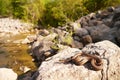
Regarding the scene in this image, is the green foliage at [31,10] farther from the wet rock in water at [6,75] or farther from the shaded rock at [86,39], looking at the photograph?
the wet rock in water at [6,75]

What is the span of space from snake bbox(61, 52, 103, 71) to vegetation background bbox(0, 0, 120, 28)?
928 inches

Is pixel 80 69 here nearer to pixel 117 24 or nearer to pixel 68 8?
pixel 117 24

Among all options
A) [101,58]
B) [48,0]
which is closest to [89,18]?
[48,0]

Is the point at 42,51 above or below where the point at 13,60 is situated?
above

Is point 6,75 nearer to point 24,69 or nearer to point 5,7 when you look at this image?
point 24,69

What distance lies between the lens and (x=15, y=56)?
17.9 metres

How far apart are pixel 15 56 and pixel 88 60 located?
1010 cm

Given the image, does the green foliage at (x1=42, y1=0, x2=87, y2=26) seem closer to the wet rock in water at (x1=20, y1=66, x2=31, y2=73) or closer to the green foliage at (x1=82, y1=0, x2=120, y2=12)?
the green foliage at (x1=82, y1=0, x2=120, y2=12)

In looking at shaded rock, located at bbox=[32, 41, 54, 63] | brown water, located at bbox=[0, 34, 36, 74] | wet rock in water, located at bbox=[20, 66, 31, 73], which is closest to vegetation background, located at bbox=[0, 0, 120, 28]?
brown water, located at bbox=[0, 34, 36, 74]

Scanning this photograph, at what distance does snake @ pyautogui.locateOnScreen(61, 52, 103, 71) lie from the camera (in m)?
8.42

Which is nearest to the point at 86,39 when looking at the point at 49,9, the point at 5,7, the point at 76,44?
the point at 76,44

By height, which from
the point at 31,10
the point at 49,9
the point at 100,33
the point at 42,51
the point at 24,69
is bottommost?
the point at 31,10

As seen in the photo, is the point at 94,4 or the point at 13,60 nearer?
the point at 13,60

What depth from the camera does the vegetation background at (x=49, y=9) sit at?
3385 centimetres
